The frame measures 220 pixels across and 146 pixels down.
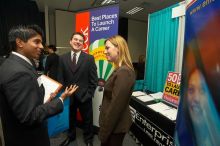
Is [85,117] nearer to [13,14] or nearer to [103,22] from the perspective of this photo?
[103,22]

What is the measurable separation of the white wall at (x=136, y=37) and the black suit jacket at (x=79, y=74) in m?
6.06

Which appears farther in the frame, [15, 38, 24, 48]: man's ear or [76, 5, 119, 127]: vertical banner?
[76, 5, 119, 127]: vertical banner

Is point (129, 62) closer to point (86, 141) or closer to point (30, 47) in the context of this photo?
point (30, 47)

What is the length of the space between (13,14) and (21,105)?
5.27m

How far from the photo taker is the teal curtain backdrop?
2.67 m

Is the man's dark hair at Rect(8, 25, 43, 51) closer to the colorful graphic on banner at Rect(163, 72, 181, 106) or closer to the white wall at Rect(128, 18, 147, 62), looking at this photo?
the colorful graphic on banner at Rect(163, 72, 181, 106)

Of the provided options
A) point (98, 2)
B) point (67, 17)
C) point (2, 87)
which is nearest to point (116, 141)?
point (2, 87)

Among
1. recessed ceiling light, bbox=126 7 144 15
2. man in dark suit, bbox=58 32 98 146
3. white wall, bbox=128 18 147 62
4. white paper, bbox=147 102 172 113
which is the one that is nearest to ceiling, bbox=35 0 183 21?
recessed ceiling light, bbox=126 7 144 15

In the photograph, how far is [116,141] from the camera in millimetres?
1381

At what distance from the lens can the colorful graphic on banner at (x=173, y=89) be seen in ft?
6.59

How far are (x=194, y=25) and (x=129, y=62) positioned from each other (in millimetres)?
713

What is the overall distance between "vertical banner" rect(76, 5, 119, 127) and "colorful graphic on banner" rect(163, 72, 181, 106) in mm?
816

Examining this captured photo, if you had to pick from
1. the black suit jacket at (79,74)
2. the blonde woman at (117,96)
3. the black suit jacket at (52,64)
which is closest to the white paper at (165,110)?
the blonde woman at (117,96)

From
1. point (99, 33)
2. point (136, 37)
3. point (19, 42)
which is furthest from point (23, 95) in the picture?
point (136, 37)
